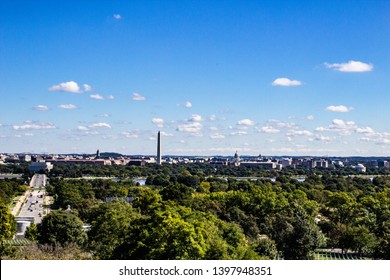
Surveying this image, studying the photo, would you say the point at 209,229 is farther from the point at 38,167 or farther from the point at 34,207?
the point at 38,167

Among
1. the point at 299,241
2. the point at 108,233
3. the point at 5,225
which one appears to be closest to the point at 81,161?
the point at 5,225

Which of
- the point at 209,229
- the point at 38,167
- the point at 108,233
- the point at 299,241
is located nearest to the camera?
the point at 209,229

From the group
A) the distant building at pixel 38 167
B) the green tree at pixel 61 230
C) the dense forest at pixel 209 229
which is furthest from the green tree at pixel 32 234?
the distant building at pixel 38 167

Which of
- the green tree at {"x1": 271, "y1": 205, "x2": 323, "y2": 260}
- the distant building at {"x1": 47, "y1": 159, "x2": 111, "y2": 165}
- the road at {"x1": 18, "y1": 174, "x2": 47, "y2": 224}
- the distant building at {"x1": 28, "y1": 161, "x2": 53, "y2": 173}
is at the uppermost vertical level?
the distant building at {"x1": 47, "y1": 159, "x2": 111, "y2": 165}

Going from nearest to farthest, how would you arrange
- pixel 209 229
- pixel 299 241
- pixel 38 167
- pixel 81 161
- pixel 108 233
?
pixel 209 229 < pixel 108 233 < pixel 299 241 < pixel 38 167 < pixel 81 161

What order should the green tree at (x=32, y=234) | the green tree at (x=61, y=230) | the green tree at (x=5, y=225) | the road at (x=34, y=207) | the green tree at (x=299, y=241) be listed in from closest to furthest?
the green tree at (x=299, y=241), the green tree at (x=61, y=230), the green tree at (x=32, y=234), the green tree at (x=5, y=225), the road at (x=34, y=207)

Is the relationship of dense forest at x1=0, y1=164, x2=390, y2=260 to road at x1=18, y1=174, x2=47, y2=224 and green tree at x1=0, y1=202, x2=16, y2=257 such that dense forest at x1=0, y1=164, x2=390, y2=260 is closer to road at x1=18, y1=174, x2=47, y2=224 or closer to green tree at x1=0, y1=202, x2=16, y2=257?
green tree at x1=0, y1=202, x2=16, y2=257

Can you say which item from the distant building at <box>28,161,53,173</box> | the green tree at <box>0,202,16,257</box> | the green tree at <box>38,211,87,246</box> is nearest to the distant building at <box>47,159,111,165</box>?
the distant building at <box>28,161,53,173</box>

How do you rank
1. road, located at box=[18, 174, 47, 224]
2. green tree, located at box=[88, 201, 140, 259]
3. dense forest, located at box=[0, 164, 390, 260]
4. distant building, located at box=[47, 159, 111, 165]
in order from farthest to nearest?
distant building, located at box=[47, 159, 111, 165] → road, located at box=[18, 174, 47, 224] → green tree, located at box=[88, 201, 140, 259] → dense forest, located at box=[0, 164, 390, 260]

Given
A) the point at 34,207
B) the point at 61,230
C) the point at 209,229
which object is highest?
the point at 209,229

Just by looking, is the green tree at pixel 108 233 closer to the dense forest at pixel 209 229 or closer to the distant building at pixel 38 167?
the dense forest at pixel 209 229
